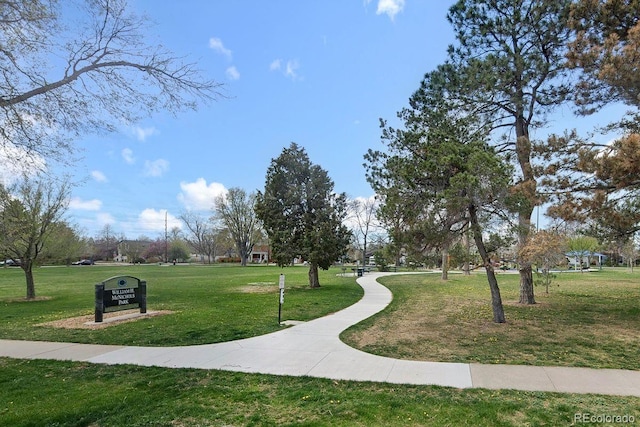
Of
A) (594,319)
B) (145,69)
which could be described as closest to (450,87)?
(594,319)

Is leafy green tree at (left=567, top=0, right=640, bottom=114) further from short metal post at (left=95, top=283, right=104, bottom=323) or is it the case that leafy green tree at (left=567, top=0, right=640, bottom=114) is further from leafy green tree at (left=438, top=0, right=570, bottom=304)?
short metal post at (left=95, top=283, right=104, bottom=323)

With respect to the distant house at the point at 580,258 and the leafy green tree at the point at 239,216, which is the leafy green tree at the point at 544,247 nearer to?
the distant house at the point at 580,258

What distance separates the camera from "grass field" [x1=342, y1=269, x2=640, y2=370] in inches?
264

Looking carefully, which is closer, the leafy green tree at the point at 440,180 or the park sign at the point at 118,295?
the leafy green tree at the point at 440,180

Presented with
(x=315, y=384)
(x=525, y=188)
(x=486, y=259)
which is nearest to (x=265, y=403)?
(x=315, y=384)

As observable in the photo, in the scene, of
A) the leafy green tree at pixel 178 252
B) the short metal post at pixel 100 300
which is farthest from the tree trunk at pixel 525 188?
the leafy green tree at pixel 178 252

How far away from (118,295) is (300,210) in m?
10.3

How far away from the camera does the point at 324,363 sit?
641 centimetres

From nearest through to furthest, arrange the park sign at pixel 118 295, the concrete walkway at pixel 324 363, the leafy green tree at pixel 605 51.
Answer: the concrete walkway at pixel 324 363 < the leafy green tree at pixel 605 51 < the park sign at pixel 118 295

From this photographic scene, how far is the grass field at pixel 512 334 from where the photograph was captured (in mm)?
6711

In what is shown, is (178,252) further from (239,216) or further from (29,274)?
(29,274)

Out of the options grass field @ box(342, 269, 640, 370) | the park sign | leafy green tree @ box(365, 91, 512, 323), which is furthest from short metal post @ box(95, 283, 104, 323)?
leafy green tree @ box(365, 91, 512, 323)

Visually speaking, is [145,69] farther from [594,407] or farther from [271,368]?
[594,407]

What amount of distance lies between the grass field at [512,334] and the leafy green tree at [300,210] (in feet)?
20.6
